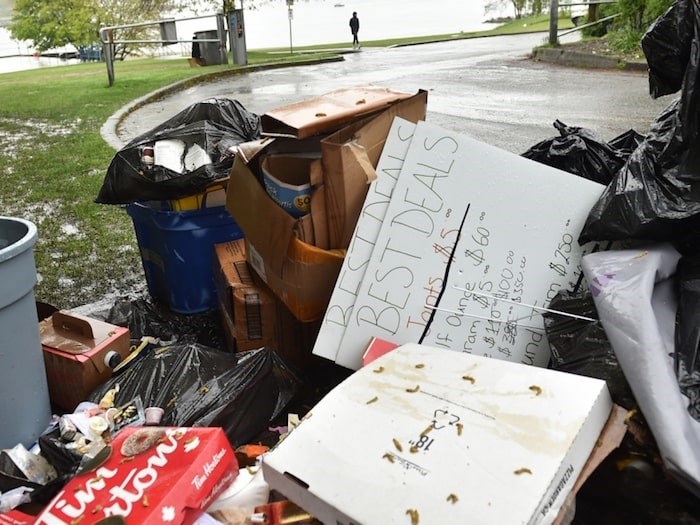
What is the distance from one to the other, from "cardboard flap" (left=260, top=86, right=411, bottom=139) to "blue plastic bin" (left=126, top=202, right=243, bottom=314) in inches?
26.2

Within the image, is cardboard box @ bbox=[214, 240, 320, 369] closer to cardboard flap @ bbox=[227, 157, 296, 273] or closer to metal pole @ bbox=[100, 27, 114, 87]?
cardboard flap @ bbox=[227, 157, 296, 273]

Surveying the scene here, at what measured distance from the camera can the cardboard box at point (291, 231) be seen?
89.6 inches

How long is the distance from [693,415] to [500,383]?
18.1 inches

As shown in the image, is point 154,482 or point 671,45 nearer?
point 154,482

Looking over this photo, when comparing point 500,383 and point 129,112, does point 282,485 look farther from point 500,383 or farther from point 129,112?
point 129,112

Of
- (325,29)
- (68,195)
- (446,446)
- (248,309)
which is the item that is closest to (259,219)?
(248,309)

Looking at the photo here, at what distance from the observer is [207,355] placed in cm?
238

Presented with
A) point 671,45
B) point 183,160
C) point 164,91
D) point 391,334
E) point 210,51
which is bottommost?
point 391,334

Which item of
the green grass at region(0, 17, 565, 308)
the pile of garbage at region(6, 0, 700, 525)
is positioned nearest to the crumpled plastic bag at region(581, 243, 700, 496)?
the pile of garbage at region(6, 0, 700, 525)

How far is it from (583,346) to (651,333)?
0.26 m

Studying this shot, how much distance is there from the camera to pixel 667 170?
197 cm

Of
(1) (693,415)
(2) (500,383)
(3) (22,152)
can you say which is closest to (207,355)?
(2) (500,383)

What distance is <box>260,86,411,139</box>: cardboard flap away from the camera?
228cm

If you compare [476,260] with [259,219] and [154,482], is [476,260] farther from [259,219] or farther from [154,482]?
[154,482]
